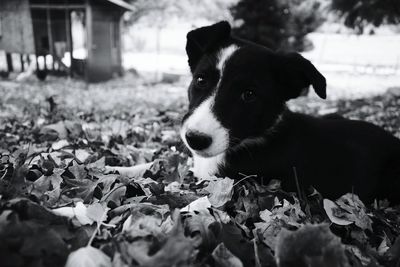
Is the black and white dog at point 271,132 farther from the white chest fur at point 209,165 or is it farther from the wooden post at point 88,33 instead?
the wooden post at point 88,33

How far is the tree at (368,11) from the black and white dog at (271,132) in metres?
7.63

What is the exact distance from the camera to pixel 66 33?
1391cm

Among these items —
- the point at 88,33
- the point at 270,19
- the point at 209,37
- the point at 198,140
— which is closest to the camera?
the point at 198,140

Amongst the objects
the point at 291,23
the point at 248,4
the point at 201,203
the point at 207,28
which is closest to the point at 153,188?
the point at 201,203

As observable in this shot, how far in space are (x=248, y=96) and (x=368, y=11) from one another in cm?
856

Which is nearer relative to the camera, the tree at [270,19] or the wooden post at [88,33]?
the tree at [270,19]

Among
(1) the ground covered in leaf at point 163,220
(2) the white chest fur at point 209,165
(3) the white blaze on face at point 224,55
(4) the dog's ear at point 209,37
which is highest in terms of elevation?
(4) the dog's ear at point 209,37

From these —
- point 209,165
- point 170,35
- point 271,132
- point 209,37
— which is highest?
point 209,37

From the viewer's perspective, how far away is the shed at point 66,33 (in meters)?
9.56

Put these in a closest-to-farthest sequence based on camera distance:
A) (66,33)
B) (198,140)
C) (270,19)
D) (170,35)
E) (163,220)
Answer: (163,220), (198,140), (270,19), (66,33), (170,35)

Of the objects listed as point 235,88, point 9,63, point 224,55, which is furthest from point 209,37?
point 9,63

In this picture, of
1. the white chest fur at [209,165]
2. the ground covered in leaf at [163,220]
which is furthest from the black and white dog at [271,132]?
the ground covered in leaf at [163,220]

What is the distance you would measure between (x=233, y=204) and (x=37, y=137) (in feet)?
8.41

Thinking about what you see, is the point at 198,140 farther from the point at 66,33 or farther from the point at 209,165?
the point at 66,33
